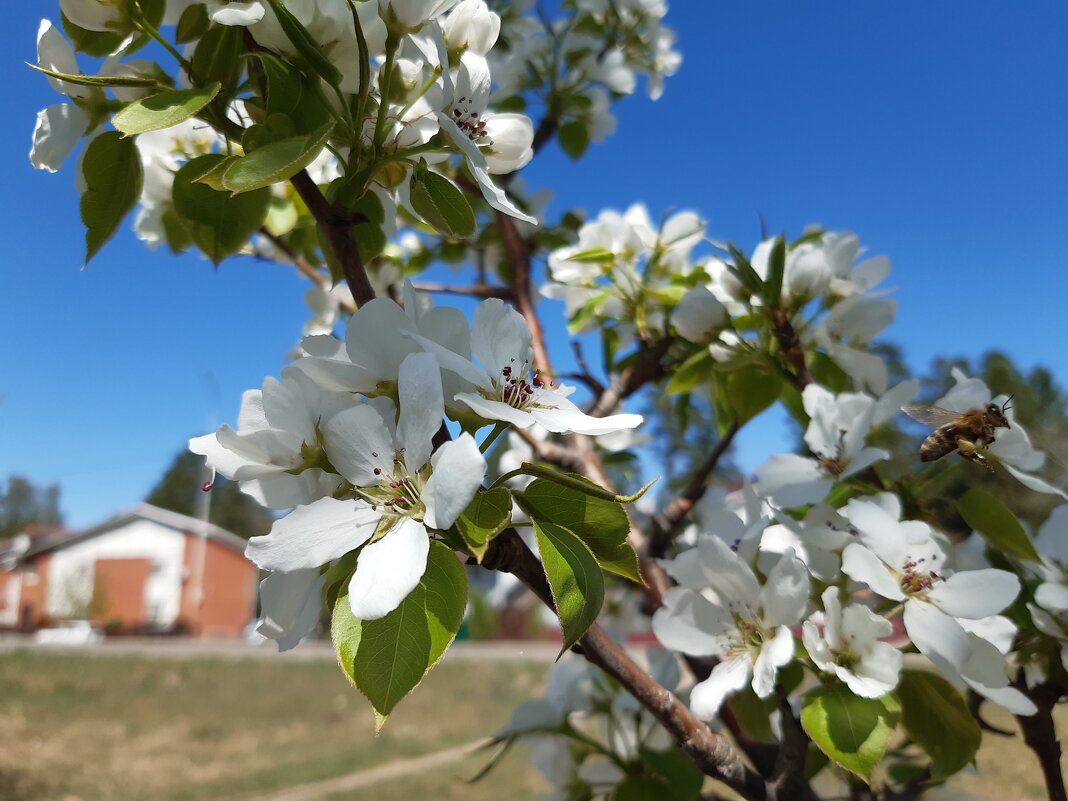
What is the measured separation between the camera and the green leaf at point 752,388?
2.91ft

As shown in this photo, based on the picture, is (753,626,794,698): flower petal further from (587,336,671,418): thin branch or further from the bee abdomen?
(587,336,671,418): thin branch

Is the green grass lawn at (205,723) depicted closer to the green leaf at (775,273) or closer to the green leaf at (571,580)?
the green leaf at (775,273)

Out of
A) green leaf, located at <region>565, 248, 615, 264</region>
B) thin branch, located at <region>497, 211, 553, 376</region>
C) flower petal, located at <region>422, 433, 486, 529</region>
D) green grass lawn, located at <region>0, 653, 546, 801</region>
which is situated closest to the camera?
flower petal, located at <region>422, 433, 486, 529</region>

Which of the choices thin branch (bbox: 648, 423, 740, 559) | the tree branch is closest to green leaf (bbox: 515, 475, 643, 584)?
the tree branch

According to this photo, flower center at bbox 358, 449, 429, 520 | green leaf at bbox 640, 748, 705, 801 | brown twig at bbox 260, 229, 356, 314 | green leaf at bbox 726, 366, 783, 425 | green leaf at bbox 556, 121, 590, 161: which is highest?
green leaf at bbox 556, 121, 590, 161

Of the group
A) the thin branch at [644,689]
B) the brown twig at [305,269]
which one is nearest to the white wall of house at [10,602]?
the brown twig at [305,269]

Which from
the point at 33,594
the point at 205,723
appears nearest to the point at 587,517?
the point at 205,723

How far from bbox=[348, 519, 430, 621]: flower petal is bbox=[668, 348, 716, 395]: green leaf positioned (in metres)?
0.61

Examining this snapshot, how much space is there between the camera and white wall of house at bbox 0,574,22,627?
70.4ft

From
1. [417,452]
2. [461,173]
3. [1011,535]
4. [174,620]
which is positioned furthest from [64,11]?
[174,620]

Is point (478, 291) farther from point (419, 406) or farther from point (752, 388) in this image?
point (419, 406)

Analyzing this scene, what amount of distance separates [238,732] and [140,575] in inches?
635

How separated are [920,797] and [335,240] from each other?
81 cm

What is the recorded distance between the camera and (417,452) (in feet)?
1.32
